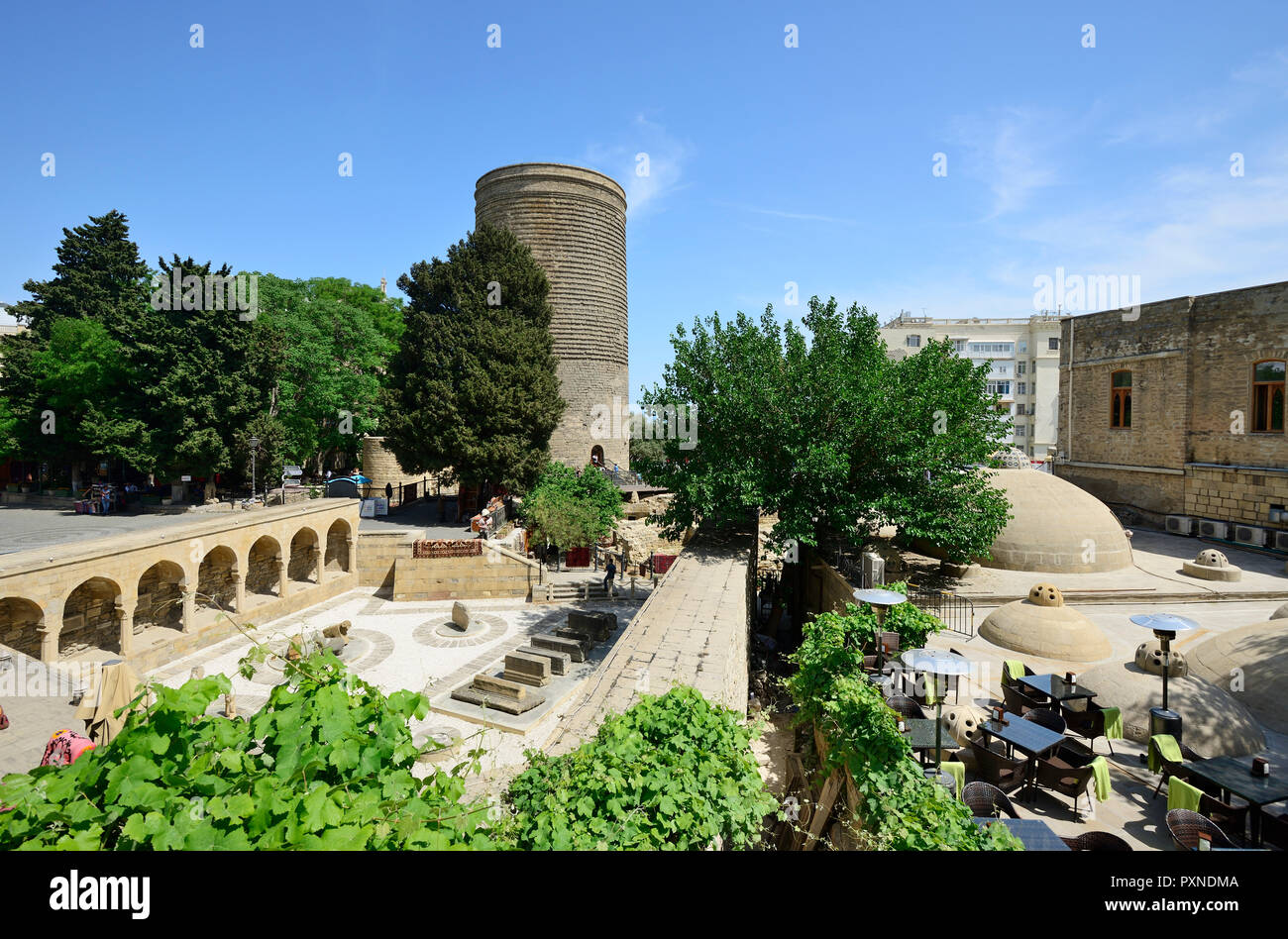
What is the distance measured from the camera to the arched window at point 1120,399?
27203 mm

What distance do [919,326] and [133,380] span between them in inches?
2423

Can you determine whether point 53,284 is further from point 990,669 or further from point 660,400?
point 990,669

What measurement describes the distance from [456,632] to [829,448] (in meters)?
11.9

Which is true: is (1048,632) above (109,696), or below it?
above

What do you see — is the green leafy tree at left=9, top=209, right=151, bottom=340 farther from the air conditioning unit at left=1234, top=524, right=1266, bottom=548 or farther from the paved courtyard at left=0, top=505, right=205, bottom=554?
the air conditioning unit at left=1234, top=524, right=1266, bottom=548

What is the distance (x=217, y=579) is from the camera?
793 inches

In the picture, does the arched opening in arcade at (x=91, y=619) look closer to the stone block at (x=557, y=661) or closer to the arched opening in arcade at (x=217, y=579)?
the arched opening in arcade at (x=217, y=579)

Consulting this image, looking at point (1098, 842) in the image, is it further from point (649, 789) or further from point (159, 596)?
point (159, 596)

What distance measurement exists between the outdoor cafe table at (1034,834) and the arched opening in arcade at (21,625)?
60.6 ft

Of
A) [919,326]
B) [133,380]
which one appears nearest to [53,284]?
[133,380]

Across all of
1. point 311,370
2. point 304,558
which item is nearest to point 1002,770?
point 304,558

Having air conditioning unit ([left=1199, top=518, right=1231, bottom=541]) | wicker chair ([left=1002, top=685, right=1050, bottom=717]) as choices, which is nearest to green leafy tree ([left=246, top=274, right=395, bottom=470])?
wicker chair ([left=1002, top=685, right=1050, bottom=717])

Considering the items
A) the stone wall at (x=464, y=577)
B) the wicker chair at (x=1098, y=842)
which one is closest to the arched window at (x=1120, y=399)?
the stone wall at (x=464, y=577)
